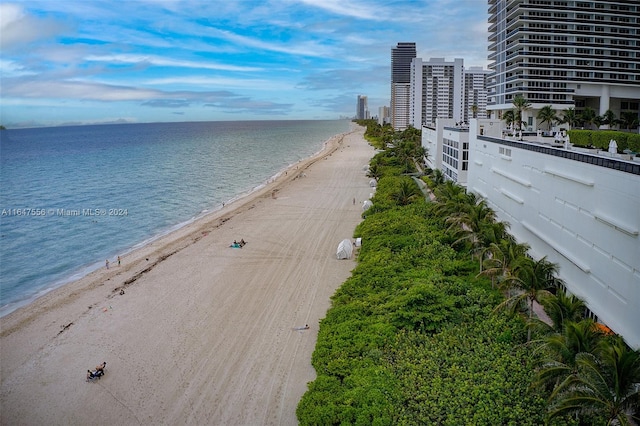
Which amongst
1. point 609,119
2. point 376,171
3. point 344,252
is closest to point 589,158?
point 344,252

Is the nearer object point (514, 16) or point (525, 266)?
point (525, 266)

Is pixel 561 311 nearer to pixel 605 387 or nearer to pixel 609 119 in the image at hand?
pixel 605 387

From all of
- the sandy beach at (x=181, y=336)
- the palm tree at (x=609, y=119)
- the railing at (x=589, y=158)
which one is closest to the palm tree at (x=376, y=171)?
the palm tree at (x=609, y=119)

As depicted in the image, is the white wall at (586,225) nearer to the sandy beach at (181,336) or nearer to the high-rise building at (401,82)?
the sandy beach at (181,336)

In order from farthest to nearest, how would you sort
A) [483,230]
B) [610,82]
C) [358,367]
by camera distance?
1. [610,82]
2. [483,230]
3. [358,367]

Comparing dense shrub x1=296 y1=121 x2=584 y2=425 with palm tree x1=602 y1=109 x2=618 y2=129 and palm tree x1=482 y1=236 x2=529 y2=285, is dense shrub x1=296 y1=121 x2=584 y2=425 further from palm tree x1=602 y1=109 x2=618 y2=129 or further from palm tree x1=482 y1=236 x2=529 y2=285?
palm tree x1=602 y1=109 x2=618 y2=129

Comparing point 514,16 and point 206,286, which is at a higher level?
point 514,16

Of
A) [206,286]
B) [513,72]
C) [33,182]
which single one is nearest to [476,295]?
[206,286]

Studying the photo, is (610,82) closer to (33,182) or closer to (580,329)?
(580,329)
